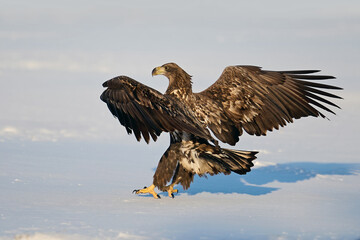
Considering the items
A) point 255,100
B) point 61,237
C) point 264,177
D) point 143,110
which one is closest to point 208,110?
point 255,100

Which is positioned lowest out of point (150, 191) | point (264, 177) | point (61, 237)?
point (61, 237)

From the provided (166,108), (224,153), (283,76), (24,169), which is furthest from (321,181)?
(24,169)

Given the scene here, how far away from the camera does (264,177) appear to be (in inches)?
471

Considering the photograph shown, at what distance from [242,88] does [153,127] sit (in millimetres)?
2301

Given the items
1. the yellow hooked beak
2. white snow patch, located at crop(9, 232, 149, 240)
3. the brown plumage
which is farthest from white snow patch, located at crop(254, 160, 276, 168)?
white snow patch, located at crop(9, 232, 149, 240)

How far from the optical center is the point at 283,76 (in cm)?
1086

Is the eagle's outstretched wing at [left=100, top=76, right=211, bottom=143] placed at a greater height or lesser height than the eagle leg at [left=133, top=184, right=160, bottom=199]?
greater

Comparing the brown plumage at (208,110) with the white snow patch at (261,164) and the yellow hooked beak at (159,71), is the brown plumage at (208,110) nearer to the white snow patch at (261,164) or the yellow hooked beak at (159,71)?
the yellow hooked beak at (159,71)

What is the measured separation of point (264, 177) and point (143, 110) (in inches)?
167

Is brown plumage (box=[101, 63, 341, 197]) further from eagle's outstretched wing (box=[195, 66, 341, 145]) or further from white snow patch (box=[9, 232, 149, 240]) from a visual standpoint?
white snow patch (box=[9, 232, 149, 240])

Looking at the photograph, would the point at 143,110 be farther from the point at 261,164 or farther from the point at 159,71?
the point at 261,164

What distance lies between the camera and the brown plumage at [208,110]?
8.52 metres

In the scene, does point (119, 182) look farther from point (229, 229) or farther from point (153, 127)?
point (229, 229)

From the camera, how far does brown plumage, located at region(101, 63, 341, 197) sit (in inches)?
336
